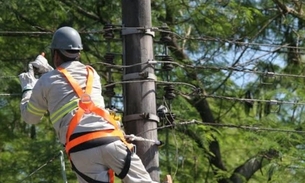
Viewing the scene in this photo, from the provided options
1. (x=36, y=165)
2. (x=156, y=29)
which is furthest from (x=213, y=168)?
(x=156, y=29)

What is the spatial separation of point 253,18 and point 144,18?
21.4 feet

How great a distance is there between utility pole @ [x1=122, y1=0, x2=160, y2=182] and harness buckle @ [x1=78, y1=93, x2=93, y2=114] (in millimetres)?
1054

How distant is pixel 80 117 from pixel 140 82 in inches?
53.1

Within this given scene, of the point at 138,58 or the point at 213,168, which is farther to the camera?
the point at 213,168

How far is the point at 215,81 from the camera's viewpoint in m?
14.5

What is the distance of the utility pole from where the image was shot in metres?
A: 7.65

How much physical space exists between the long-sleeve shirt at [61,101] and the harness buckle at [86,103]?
0.04 m

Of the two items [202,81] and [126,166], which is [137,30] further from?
[202,81]

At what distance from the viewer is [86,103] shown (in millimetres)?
6613

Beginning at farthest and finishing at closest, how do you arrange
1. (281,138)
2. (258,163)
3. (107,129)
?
(258,163)
(281,138)
(107,129)

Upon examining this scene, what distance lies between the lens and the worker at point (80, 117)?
6566 mm

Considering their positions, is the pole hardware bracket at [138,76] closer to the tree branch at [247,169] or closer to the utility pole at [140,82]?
the utility pole at [140,82]

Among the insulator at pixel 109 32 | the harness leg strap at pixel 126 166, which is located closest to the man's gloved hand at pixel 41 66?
the harness leg strap at pixel 126 166

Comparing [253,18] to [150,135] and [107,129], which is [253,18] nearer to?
[150,135]
